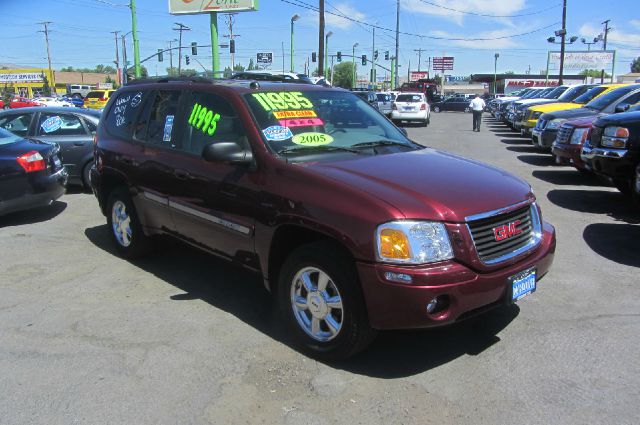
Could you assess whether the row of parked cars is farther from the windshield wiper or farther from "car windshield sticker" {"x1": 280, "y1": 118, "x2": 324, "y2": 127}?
"car windshield sticker" {"x1": 280, "y1": 118, "x2": 324, "y2": 127}

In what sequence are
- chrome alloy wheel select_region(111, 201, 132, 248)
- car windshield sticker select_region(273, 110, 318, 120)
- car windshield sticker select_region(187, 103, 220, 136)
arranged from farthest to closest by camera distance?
→ chrome alloy wheel select_region(111, 201, 132, 248) < car windshield sticker select_region(187, 103, 220, 136) < car windshield sticker select_region(273, 110, 318, 120)

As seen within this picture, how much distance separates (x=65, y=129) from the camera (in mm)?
9320

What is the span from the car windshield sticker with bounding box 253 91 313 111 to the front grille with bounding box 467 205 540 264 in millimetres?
1790

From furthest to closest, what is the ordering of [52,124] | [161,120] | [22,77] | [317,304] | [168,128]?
[22,77] → [52,124] → [161,120] → [168,128] → [317,304]

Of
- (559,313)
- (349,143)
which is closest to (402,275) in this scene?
(349,143)

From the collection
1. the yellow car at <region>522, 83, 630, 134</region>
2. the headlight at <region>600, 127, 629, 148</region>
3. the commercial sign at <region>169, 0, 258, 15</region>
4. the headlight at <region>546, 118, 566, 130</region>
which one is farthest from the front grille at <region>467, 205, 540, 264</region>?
the commercial sign at <region>169, 0, 258, 15</region>

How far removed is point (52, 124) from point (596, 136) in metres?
8.54

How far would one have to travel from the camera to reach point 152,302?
4.62 m

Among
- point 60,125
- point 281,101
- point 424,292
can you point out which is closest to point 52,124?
point 60,125

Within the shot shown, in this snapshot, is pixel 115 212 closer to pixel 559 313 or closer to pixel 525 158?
pixel 559 313

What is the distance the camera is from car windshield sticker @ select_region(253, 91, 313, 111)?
4.20m

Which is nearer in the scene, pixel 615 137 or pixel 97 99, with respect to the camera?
pixel 615 137

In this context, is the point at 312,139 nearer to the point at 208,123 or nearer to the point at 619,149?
the point at 208,123

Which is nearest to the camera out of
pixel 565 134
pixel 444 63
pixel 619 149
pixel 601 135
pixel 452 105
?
pixel 619 149
